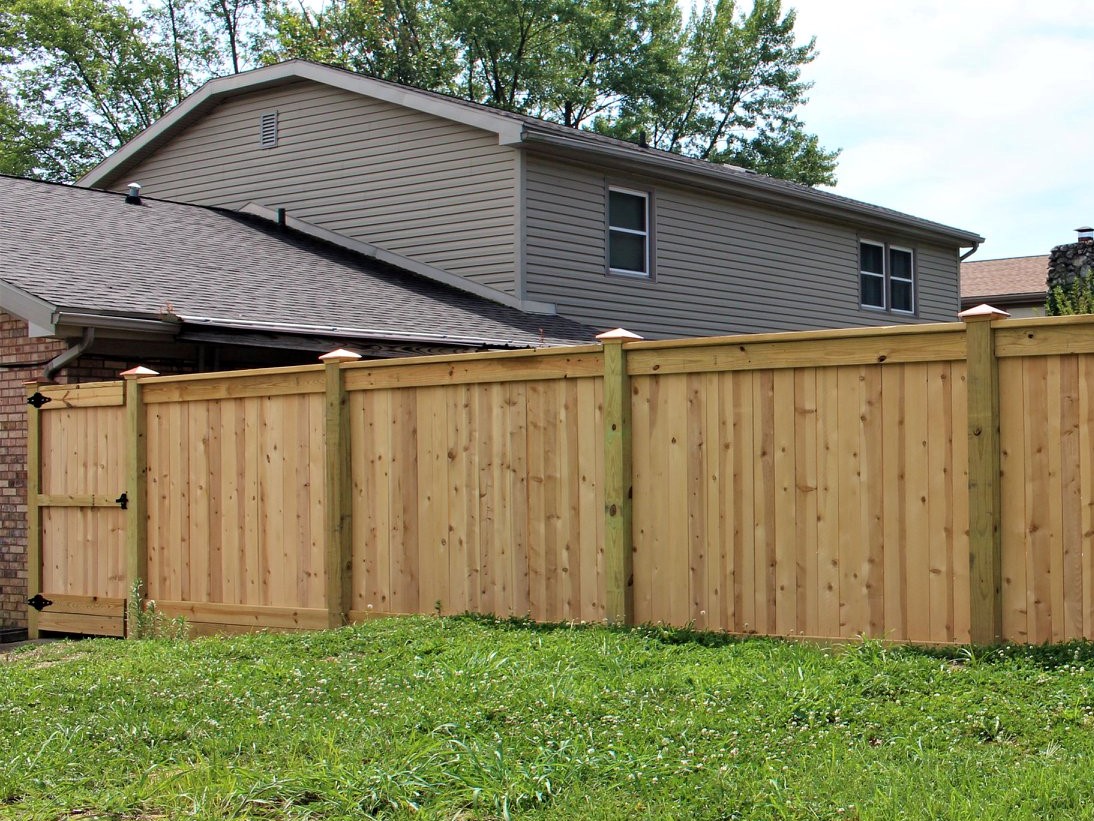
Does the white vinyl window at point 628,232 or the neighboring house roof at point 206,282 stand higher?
the white vinyl window at point 628,232

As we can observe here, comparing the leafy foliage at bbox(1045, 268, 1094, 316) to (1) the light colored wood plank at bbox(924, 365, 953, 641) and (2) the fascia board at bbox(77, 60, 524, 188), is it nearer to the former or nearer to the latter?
(2) the fascia board at bbox(77, 60, 524, 188)

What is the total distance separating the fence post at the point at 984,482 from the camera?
605 centimetres

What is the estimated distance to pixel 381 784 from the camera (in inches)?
170

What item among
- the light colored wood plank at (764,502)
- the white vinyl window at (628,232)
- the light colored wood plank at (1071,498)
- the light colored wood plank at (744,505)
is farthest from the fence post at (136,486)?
the white vinyl window at (628,232)

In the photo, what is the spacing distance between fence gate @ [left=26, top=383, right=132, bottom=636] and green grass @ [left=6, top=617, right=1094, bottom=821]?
3.01 metres

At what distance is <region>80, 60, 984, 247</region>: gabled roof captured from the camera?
1576 cm

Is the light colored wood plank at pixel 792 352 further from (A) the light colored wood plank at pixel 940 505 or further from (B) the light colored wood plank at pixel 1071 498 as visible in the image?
(B) the light colored wood plank at pixel 1071 498

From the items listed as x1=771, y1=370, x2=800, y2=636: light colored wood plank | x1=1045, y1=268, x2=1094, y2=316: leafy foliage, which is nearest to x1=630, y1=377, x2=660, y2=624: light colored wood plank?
x1=771, y1=370, x2=800, y2=636: light colored wood plank

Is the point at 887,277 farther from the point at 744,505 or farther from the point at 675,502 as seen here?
the point at 744,505

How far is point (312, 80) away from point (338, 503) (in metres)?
11.0

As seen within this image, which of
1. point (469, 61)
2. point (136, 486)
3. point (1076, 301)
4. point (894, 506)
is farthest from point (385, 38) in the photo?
point (894, 506)

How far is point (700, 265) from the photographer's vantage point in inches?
704

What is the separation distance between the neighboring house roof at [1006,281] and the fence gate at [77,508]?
28515 mm

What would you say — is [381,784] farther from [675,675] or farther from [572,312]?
[572,312]
